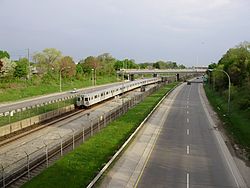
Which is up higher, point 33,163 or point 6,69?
point 6,69

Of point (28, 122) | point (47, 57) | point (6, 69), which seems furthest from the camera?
point (47, 57)

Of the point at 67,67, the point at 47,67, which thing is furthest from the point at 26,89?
the point at 47,67

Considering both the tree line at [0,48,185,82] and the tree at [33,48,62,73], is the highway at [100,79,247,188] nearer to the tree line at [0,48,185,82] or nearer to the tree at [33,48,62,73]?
the tree line at [0,48,185,82]

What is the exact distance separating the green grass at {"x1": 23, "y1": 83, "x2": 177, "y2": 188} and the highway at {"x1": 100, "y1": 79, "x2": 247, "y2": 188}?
1304 mm

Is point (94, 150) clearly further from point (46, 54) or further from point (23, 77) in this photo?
point (46, 54)

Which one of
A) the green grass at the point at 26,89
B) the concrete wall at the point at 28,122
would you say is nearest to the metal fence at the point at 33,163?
the concrete wall at the point at 28,122

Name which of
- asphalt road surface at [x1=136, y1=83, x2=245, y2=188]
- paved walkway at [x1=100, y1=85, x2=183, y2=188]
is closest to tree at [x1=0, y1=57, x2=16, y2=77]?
paved walkway at [x1=100, y1=85, x2=183, y2=188]

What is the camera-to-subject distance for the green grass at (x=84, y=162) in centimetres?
1877

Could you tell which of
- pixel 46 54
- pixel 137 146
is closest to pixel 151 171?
pixel 137 146

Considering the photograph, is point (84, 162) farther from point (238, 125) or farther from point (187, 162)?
point (238, 125)

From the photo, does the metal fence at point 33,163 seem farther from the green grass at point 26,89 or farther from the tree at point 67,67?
the tree at point 67,67

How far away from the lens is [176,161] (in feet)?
76.7

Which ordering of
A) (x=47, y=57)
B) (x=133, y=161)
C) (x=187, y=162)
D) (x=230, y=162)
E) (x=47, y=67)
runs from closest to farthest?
(x=133, y=161) < (x=187, y=162) < (x=230, y=162) < (x=47, y=67) < (x=47, y=57)

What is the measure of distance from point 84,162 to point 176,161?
630 centimetres
